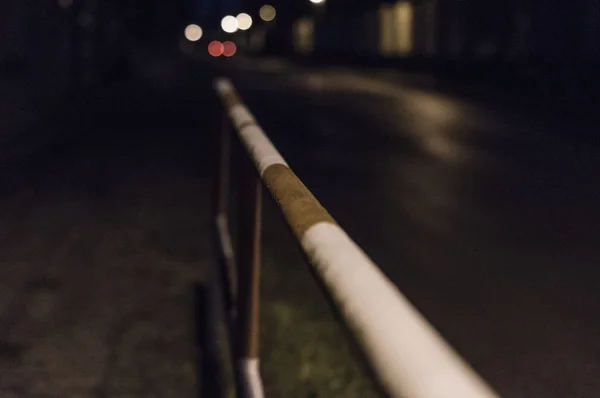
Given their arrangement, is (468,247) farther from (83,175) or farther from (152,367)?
(83,175)

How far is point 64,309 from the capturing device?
5.34m

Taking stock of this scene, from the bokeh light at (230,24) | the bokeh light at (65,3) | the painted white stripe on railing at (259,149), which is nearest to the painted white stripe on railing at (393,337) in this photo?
the painted white stripe on railing at (259,149)

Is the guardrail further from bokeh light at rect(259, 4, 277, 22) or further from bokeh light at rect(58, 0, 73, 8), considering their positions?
bokeh light at rect(259, 4, 277, 22)

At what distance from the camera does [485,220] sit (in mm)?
8141

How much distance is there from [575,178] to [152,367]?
771 cm

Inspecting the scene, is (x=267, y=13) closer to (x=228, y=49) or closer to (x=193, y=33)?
(x=228, y=49)

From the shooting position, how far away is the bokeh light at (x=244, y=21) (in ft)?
390

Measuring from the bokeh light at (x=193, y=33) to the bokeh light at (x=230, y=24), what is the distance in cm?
447

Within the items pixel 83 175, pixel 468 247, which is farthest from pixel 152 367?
pixel 83 175

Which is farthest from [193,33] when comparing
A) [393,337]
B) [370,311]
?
[393,337]

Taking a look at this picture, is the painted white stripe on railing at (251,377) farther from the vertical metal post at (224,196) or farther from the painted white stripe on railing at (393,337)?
the painted white stripe on railing at (393,337)

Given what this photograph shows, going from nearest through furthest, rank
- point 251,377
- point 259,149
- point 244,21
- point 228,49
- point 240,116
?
point 259,149 < point 251,377 < point 240,116 < point 228,49 < point 244,21

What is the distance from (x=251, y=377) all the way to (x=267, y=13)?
101m

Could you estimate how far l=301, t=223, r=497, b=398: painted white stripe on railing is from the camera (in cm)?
112
